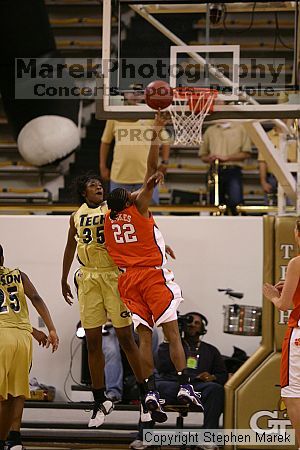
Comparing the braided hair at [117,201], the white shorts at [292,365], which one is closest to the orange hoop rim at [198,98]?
the braided hair at [117,201]

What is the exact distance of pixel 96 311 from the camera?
8.02 metres

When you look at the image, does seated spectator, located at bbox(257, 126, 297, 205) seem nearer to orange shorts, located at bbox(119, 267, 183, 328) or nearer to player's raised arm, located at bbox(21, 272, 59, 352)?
orange shorts, located at bbox(119, 267, 183, 328)

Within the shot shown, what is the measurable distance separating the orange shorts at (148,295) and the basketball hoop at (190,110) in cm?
124

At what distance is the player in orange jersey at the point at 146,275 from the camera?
25.1 ft

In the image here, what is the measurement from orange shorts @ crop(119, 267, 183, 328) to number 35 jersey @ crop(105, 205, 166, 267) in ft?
0.24

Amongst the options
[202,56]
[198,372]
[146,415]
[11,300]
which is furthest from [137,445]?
[202,56]

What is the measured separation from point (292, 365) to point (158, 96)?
2.42 meters

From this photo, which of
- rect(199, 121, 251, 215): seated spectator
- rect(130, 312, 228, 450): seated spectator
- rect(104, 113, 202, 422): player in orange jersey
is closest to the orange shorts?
rect(104, 113, 202, 422): player in orange jersey

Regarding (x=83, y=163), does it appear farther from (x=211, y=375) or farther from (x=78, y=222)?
(x=78, y=222)

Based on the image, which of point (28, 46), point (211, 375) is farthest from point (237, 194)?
point (28, 46)

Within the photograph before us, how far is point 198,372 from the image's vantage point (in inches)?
387

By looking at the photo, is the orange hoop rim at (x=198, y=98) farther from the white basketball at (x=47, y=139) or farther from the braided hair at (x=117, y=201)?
the white basketball at (x=47, y=139)

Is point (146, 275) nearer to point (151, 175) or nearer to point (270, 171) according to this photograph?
point (151, 175)

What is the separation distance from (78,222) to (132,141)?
286 cm
